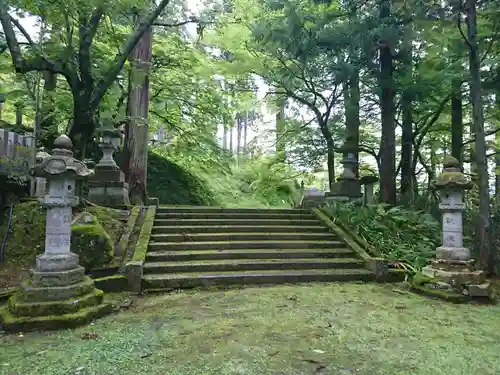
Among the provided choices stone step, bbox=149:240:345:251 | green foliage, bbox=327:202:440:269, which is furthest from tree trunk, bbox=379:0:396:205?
stone step, bbox=149:240:345:251

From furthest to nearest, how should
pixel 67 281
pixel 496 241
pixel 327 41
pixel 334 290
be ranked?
pixel 327 41 → pixel 496 241 → pixel 334 290 → pixel 67 281

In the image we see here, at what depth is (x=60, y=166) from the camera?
3.81 meters

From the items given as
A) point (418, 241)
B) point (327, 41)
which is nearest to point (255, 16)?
point (327, 41)

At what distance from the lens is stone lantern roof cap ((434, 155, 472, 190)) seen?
16.0 ft

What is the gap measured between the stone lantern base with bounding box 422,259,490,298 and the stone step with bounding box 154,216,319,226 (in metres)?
2.99

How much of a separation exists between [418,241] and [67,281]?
6.21 metres

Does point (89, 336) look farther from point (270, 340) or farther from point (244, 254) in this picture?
point (244, 254)

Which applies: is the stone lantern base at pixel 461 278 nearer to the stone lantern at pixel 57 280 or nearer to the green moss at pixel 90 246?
the stone lantern at pixel 57 280

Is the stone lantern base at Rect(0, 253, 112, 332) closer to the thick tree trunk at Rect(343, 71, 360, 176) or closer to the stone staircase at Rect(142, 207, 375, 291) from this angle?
the stone staircase at Rect(142, 207, 375, 291)

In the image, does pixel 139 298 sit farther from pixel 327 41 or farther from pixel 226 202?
pixel 226 202

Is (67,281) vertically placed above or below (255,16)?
below

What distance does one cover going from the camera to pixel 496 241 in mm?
6102

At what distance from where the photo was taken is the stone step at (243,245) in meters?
5.88

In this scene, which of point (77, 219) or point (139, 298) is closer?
point (139, 298)
